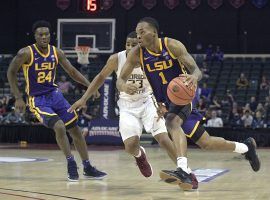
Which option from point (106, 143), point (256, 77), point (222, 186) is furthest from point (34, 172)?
point (256, 77)

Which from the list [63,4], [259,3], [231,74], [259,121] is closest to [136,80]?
[259,121]

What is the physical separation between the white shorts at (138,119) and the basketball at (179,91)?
1219 mm

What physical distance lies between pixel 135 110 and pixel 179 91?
4.93ft

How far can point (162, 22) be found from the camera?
2544 cm

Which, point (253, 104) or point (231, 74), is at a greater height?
point (231, 74)

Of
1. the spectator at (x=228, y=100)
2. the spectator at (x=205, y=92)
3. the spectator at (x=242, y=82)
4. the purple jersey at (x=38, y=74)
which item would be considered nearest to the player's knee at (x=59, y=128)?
the purple jersey at (x=38, y=74)

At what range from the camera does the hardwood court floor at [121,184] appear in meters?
6.13

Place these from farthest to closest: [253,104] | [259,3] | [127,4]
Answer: [127,4], [259,3], [253,104]

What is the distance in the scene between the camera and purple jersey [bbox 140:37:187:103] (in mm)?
6375

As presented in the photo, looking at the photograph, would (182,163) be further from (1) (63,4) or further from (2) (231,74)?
(1) (63,4)

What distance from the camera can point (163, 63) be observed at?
6.38 meters

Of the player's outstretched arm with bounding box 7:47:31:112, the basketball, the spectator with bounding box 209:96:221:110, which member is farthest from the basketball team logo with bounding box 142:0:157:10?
the basketball

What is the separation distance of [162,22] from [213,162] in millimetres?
15304

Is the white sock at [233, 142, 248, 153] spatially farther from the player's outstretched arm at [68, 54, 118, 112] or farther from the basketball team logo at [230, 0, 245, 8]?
the basketball team logo at [230, 0, 245, 8]
